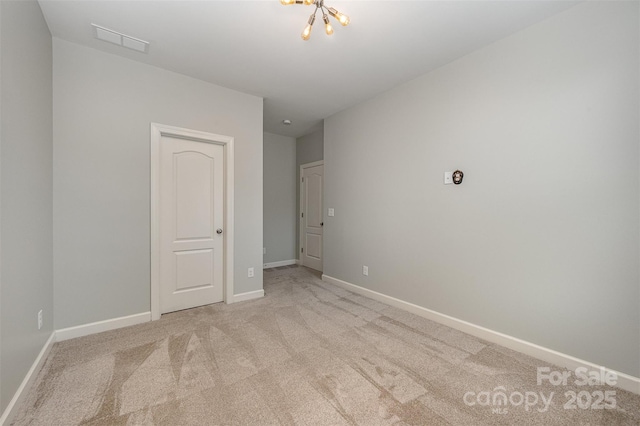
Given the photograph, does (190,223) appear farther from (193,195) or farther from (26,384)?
(26,384)

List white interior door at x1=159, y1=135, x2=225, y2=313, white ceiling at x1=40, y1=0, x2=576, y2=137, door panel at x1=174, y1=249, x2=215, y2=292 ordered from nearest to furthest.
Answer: white ceiling at x1=40, y1=0, x2=576, y2=137 < white interior door at x1=159, y1=135, x2=225, y2=313 < door panel at x1=174, y1=249, x2=215, y2=292

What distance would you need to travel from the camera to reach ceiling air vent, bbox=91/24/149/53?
2.20m

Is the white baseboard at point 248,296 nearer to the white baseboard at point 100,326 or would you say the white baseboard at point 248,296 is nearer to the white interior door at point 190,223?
the white interior door at point 190,223

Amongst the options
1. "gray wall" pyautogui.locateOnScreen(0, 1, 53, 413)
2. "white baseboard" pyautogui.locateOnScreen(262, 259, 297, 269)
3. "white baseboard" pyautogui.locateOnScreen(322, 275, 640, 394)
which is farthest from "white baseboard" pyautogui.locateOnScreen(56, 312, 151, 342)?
"white baseboard" pyautogui.locateOnScreen(322, 275, 640, 394)

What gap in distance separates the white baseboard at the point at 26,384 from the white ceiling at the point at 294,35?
2.67 m

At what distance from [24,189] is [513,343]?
12.9ft

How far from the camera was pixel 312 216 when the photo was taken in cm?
516

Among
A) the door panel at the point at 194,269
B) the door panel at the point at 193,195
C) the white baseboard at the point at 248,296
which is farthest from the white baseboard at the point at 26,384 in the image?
the white baseboard at the point at 248,296

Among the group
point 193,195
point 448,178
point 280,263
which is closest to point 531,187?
point 448,178

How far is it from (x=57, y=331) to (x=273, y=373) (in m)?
2.08

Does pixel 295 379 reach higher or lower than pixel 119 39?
lower

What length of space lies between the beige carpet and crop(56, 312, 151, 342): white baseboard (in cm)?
8

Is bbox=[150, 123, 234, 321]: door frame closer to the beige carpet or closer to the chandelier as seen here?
the beige carpet

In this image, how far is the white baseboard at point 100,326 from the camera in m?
2.33
